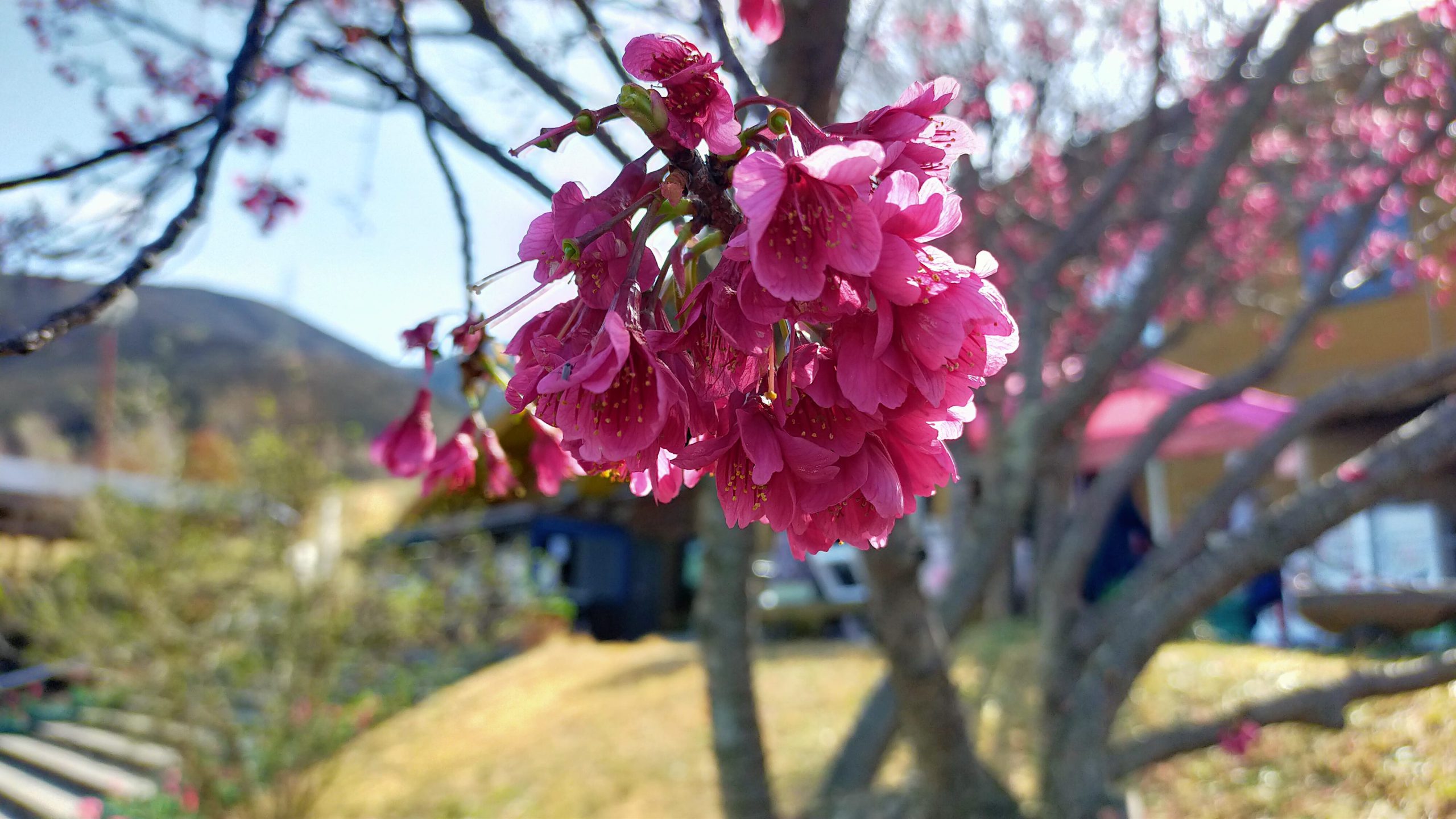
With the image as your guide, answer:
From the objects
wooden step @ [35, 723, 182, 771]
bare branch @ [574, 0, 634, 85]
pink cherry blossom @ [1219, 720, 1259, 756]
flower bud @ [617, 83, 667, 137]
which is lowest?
wooden step @ [35, 723, 182, 771]

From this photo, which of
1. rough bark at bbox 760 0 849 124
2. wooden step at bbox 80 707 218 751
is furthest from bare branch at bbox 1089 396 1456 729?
wooden step at bbox 80 707 218 751

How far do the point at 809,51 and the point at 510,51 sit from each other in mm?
807

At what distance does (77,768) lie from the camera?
8.34 metres

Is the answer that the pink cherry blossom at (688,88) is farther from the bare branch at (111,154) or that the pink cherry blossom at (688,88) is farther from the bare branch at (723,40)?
the bare branch at (111,154)

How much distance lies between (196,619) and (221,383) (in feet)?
117

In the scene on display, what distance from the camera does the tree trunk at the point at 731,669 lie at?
2805 mm

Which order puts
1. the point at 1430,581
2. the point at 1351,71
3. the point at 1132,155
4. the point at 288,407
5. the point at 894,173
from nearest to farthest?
1. the point at 894,173
2. the point at 1132,155
3. the point at 1351,71
4. the point at 1430,581
5. the point at 288,407

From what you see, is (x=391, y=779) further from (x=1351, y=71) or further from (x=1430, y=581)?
(x=1351, y=71)

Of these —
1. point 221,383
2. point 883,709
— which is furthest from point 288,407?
point 221,383

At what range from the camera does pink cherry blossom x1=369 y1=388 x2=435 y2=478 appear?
1563mm

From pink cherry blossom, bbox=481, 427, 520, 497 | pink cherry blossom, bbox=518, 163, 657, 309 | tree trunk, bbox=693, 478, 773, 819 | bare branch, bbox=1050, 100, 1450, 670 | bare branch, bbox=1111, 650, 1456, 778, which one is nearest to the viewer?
pink cherry blossom, bbox=518, 163, 657, 309

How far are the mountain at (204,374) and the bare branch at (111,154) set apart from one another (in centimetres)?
30

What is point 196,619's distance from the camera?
685cm

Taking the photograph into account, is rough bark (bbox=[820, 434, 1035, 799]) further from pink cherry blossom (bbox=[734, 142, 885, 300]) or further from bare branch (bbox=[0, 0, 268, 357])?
pink cherry blossom (bbox=[734, 142, 885, 300])
